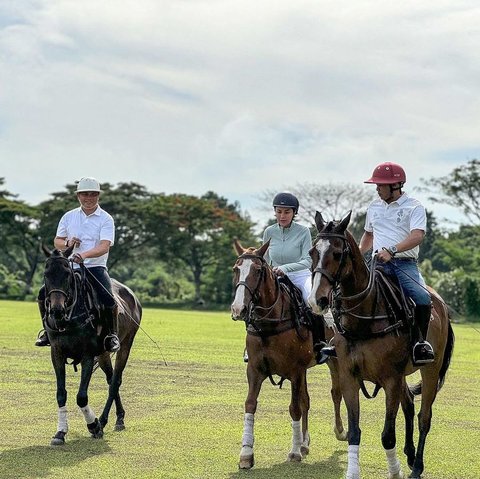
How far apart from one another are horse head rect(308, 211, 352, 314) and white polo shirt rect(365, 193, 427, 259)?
1.09 metres

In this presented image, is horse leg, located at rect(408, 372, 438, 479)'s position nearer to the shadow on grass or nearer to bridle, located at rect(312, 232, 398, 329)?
the shadow on grass

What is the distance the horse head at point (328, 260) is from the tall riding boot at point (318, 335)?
7.29 ft

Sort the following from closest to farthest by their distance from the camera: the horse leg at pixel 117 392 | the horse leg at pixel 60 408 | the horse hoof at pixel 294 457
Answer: the horse hoof at pixel 294 457 → the horse leg at pixel 60 408 → the horse leg at pixel 117 392

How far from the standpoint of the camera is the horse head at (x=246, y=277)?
29.3 feet

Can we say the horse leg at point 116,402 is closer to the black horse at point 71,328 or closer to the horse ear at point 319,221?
the black horse at point 71,328

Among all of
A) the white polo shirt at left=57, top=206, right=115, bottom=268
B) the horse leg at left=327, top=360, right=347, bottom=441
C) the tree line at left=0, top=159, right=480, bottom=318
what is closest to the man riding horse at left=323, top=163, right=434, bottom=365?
the horse leg at left=327, top=360, right=347, bottom=441

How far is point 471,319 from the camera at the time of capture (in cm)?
5338

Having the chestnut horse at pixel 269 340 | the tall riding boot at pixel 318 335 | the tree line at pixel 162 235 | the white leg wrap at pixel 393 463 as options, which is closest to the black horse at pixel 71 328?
the chestnut horse at pixel 269 340

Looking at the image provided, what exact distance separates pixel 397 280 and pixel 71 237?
4.21 m

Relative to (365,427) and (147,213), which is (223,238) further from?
(365,427)

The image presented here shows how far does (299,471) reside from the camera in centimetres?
899

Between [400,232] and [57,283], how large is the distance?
12.0 ft

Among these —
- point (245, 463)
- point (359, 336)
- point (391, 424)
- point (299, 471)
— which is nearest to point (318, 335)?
point (299, 471)

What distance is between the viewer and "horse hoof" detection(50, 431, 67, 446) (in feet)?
32.7
